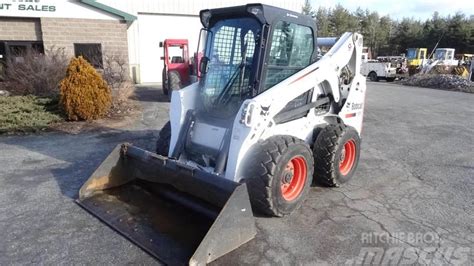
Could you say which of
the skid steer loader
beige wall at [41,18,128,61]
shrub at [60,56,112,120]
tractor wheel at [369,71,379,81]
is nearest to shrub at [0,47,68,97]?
shrub at [60,56,112,120]

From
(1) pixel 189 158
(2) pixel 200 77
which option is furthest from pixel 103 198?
(2) pixel 200 77

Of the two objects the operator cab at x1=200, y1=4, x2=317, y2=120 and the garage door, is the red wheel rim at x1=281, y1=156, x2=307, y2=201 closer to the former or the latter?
the operator cab at x1=200, y1=4, x2=317, y2=120

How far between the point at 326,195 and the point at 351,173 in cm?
81

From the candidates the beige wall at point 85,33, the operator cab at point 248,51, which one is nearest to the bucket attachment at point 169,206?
the operator cab at point 248,51

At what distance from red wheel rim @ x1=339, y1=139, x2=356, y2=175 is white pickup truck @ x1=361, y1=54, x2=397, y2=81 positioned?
22838 mm

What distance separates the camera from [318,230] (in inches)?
155

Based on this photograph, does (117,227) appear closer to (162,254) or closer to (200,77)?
(162,254)

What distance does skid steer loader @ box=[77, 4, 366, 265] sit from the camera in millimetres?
3629

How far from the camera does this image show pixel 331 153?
15.7 feet

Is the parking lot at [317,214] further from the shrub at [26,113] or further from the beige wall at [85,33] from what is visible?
the beige wall at [85,33]

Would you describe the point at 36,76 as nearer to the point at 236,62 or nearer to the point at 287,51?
the point at 236,62

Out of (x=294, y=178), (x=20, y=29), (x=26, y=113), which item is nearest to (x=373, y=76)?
(x=20, y=29)

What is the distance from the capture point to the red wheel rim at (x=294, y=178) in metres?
4.18

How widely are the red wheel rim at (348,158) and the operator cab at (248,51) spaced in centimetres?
140
